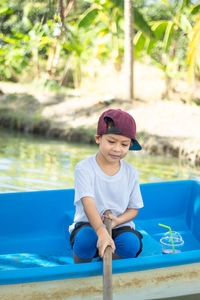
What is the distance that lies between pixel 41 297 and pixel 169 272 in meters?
0.58

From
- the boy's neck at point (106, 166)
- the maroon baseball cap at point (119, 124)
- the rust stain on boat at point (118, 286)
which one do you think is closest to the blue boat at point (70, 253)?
the rust stain on boat at point (118, 286)

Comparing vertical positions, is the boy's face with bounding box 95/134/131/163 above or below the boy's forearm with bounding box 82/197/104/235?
above

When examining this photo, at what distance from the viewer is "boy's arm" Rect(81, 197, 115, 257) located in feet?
5.40

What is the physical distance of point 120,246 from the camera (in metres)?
1.91

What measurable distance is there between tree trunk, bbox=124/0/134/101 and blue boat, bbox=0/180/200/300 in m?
5.32

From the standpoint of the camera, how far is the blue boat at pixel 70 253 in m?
1.62

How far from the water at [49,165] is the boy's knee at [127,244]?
2.99 meters

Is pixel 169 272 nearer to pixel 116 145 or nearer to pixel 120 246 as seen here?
pixel 120 246

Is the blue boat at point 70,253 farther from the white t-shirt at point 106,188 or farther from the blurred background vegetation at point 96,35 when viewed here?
the blurred background vegetation at point 96,35

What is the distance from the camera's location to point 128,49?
7984 millimetres

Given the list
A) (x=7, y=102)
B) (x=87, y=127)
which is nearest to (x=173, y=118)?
(x=87, y=127)

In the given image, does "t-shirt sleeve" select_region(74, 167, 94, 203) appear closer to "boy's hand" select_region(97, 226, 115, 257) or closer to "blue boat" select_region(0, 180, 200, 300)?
"boy's hand" select_region(97, 226, 115, 257)

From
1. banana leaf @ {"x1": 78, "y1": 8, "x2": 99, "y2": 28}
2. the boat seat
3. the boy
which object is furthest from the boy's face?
banana leaf @ {"x1": 78, "y1": 8, "x2": 99, "y2": 28}

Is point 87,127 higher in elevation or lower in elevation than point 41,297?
lower
